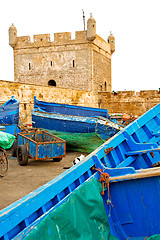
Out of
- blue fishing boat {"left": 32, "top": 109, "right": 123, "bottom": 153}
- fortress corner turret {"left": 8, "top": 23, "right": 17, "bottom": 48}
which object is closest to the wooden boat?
blue fishing boat {"left": 32, "top": 109, "right": 123, "bottom": 153}

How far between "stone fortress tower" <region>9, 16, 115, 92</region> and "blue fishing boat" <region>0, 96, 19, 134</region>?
641 inches

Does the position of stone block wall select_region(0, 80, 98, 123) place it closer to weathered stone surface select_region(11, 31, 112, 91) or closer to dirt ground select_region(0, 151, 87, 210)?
dirt ground select_region(0, 151, 87, 210)

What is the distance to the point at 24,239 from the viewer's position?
233cm

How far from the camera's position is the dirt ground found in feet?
16.4

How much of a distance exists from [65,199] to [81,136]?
6626mm

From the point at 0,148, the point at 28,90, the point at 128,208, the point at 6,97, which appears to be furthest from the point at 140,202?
the point at 28,90

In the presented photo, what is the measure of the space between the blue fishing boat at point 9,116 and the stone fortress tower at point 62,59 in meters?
16.3

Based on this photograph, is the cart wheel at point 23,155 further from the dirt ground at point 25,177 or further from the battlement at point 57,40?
the battlement at point 57,40

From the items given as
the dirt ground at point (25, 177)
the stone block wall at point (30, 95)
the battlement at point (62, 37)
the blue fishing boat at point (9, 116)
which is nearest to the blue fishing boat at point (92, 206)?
the dirt ground at point (25, 177)

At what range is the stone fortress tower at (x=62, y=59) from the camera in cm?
2586

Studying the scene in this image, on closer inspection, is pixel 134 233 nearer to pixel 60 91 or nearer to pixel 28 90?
pixel 28 90

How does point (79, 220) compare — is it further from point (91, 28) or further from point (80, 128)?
point (91, 28)

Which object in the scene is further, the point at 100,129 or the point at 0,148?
the point at 100,129

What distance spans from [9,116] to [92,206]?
7879 millimetres
